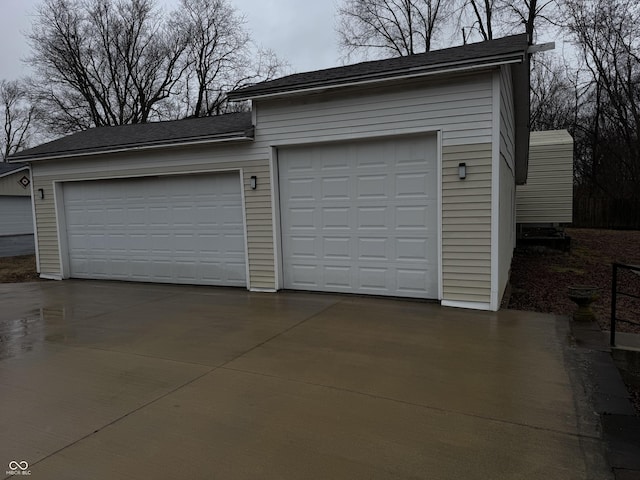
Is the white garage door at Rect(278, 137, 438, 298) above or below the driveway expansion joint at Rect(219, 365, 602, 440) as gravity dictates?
above

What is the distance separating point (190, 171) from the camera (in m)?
8.22

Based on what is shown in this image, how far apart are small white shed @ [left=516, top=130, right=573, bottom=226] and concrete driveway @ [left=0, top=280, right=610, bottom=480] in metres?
10.0

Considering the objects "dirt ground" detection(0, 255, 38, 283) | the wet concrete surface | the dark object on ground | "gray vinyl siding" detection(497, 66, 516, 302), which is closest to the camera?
"gray vinyl siding" detection(497, 66, 516, 302)

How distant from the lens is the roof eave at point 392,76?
561 centimetres

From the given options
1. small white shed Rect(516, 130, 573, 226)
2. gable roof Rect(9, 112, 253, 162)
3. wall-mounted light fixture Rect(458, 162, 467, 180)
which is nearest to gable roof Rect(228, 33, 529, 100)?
gable roof Rect(9, 112, 253, 162)

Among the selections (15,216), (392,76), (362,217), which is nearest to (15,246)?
(15,216)

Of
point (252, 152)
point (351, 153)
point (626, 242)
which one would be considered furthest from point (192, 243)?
point (626, 242)

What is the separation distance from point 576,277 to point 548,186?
571 cm

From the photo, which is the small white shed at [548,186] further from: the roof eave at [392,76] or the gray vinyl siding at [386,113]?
the roof eave at [392,76]

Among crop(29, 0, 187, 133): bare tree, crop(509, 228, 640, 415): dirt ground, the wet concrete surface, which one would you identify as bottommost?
crop(509, 228, 640, 415): dirt ground

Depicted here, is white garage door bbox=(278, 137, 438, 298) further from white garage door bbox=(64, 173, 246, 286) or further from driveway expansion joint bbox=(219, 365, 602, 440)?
driveway expansion joint bbox=(219, 365, 602, 440)

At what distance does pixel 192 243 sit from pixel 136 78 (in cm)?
2198
